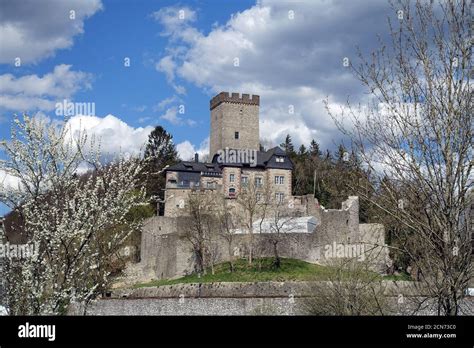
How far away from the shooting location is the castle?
131 ft

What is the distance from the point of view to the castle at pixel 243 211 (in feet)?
131

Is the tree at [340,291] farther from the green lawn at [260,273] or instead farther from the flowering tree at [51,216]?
the flowering tree at [51,216]

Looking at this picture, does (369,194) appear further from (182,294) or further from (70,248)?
(182,294)

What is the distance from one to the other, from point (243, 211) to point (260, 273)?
1211cm

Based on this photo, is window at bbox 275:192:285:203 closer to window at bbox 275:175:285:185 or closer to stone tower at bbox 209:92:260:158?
window at bbox 275:175:285:185

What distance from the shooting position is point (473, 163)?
8180 millimetres

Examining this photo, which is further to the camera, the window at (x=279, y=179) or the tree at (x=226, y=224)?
the window at (x=279, y=179)

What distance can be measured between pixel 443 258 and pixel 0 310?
7.86 metres

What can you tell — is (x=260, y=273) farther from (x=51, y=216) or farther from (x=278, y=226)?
(x=51, y=216)

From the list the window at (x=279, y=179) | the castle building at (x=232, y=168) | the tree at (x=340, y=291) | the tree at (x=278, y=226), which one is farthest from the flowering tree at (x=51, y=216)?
the window at (x=279, y=179)

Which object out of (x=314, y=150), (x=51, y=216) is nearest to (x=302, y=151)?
(x=314, y=150)

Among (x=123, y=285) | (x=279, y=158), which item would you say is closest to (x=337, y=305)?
(x=123, y=285)

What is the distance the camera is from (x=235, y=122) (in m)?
64.6

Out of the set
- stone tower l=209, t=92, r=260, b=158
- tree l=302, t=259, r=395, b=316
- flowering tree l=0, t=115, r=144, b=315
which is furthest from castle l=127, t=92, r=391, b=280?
flowering tree l=0, t=115, r=144, b=315
